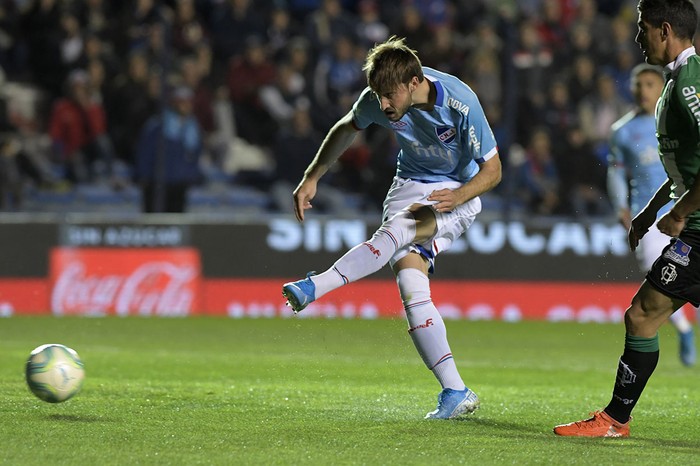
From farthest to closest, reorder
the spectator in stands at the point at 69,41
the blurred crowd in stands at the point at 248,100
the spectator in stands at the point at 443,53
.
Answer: the spectator in stands at the point at 69,41
the spectator in stands at the point at 443,53
the blurred crowd in stands at the point at 248,100

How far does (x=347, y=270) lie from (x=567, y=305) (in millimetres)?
9094

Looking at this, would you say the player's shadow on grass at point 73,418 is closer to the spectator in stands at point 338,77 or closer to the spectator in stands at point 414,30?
the spectator in stands at point 338,77

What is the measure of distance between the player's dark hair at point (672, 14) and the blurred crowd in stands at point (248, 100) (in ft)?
31.3

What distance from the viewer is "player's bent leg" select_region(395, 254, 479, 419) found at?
23.8ft

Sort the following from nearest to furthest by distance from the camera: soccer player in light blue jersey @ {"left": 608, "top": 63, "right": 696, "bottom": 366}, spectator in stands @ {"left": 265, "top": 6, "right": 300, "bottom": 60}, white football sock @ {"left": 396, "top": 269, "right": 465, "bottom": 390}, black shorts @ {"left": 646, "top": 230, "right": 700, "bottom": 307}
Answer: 1. black shorts @ {"left": 646, "top": 230, "right": 700, "bottom": 307}
2. white football sock @ {"left": 396, "top": 269, "right": 465, "bottom": 390}
3. soccer player in light blue jersey @ {"left": 608, "top": 63, "right": 696, "bottom": 366}
4. spectator in stands @ {"left": 265, "top": 6, "right": 300, "bottom": 60}

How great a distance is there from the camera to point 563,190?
16.0 metres

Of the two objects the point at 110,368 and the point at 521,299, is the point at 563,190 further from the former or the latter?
the point at 110,368

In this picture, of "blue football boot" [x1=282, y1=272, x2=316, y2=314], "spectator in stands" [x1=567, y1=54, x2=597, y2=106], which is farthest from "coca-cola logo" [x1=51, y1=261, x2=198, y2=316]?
"blue football boot" [x1=282, y1=272, x2=316, y2=314]

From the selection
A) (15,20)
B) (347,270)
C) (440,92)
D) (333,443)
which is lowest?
(333,443)

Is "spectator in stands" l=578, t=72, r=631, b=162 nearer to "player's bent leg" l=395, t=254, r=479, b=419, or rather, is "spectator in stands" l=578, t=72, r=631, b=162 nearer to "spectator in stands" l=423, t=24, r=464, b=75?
"spectator in stands" l=423, t=24, r=464, b=75

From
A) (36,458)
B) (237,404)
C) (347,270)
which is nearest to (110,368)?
(237,404)

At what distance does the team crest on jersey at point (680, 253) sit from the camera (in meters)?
6.28

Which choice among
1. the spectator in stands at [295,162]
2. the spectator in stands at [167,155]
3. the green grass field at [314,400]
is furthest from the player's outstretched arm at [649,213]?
the spectator in stands at [167,155]

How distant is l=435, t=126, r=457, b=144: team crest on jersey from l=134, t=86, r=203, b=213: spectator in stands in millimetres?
8608
